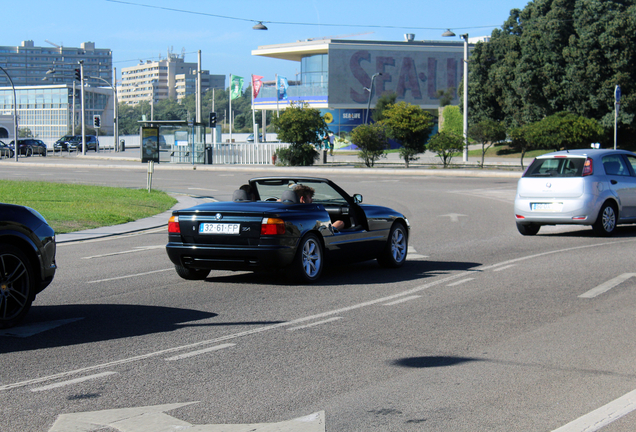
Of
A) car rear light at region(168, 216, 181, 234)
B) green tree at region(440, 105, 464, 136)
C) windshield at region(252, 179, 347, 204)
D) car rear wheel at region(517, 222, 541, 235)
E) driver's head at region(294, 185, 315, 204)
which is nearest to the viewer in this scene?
car rear light at region(168, 216, 181, 234)

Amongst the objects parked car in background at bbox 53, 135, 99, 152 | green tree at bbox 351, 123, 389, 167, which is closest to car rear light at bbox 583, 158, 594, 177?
green tree at bbox 351, 123, 389, 167

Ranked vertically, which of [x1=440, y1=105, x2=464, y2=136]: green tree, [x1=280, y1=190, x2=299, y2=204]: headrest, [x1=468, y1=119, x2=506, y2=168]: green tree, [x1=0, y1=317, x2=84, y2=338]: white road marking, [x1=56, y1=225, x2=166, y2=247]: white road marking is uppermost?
[x1=440, y1=105, x2=464, y2=136]: green tree

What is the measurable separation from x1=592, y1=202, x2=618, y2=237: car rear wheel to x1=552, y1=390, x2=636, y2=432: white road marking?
10.8m

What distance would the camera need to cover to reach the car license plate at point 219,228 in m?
9.02

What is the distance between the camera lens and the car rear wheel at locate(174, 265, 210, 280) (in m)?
9.77

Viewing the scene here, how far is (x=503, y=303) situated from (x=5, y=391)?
523cm

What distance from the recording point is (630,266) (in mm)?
11195

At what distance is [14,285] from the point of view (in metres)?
6.96

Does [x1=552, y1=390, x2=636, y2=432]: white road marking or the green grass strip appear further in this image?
the green grass strip

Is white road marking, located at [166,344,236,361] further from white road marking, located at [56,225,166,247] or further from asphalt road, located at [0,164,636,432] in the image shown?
white road marking, located at [56,225,166,247]

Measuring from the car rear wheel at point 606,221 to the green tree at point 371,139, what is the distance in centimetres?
3351

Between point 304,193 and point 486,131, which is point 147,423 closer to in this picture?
point 304,193

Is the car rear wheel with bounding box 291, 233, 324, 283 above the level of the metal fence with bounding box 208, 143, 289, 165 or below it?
below

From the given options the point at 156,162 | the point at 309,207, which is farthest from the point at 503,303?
the point at 156,162
